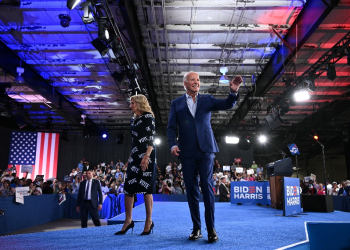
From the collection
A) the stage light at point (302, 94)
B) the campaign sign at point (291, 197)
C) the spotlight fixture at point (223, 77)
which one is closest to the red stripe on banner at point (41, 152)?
the spotlight fixture at point (223, 77)

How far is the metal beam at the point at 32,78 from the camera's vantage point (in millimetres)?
9047

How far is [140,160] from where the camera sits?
255cm

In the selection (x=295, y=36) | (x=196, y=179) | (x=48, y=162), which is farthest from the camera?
(x=48, y=162)

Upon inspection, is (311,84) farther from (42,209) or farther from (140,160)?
(42,209)

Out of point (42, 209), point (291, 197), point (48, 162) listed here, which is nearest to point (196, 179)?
point (291, 197)

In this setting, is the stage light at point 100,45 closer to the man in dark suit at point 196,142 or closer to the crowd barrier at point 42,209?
the crowd barrier at point 42,209

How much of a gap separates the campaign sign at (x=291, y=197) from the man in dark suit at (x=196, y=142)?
2.41 meters

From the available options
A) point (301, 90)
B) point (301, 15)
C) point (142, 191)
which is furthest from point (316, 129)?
point (142, 191)

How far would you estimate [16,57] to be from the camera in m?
9.75

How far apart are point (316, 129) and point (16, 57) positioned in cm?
1564

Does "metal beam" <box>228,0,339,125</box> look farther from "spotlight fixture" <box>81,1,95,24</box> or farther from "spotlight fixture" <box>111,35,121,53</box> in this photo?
"spotlight fixture" <box>81,1,95,24</box>

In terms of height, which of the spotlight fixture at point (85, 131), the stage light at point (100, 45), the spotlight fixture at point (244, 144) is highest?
the stage light at point (100, 45)

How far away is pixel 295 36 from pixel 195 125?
21.9ft

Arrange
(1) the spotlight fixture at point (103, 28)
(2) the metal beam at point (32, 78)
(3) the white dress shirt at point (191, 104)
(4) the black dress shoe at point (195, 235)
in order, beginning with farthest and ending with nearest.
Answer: (2) the metal beam at point (32, 78) < (1) the spotlight fixture at point (103, 28) < (3) the white dress shirt at point (191, 104) < (4) the black dress shoe at point (195, 235)
